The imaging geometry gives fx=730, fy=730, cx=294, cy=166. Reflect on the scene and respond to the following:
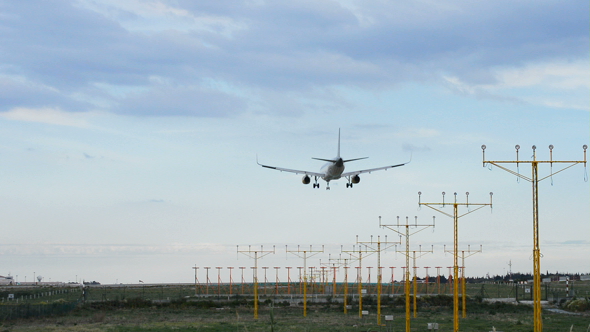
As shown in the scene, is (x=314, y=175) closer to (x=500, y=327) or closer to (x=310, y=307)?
(x=500, y=327)

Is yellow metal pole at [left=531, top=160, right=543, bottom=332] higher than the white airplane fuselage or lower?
lower

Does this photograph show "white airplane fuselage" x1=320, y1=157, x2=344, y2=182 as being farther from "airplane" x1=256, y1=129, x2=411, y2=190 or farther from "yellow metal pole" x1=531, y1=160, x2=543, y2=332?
"yellow metal pole" x1=531, y1=160, x2=543, y2=332


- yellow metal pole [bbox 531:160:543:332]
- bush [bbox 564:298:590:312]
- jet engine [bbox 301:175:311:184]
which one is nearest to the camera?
yellow metal pole [bbox 531:160:543:332]

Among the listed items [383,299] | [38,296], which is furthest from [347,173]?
[38,296]

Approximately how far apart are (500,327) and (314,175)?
24.4 metres

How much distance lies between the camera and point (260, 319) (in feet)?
278

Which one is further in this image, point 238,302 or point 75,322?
point 238,302

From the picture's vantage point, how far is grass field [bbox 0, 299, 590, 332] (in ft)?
230

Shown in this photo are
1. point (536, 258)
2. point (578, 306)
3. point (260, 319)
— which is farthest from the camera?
point (578, 306)

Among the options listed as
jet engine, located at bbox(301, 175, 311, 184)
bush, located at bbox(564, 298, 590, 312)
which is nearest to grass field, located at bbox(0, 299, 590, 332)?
bush, located at bbox(564, 298, 590, 312)

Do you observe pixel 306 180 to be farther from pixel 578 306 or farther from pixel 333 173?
pixel 578 306

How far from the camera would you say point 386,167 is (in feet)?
264

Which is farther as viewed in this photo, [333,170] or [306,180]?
[306,180]

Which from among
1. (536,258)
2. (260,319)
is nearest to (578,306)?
(260,319)
